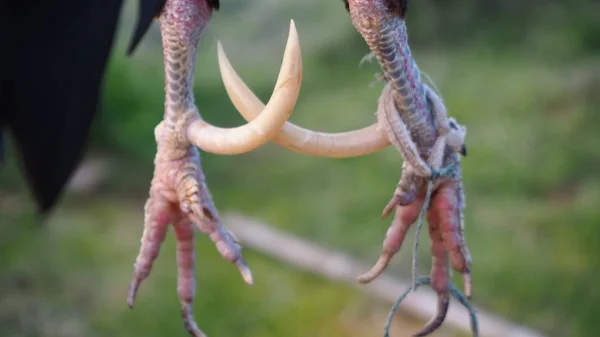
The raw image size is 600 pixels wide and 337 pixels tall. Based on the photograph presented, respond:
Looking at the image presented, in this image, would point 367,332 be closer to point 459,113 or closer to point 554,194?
point 554,194

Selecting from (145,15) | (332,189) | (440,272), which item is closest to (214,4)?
(145,15)

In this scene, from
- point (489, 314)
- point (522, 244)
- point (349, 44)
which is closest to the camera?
point (489, 314)

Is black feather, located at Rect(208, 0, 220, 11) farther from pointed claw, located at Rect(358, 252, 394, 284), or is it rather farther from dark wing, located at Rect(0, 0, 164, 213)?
pointed claw, located at Rect(358, 252, 394, 284)

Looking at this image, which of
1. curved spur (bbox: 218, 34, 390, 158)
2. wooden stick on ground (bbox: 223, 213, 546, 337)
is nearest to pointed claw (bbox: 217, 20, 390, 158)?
curved spur (bbox: 218, 34, 390, 158)

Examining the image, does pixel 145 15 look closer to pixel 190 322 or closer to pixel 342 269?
pixel 190 322

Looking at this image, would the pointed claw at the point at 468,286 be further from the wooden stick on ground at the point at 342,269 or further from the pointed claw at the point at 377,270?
the wooden stick on ground at the point at 342,269

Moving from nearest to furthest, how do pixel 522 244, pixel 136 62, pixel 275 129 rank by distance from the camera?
pixel 275 129 < pixel 522 244 < pixel 136 62

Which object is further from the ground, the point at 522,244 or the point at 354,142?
the point at 354,142

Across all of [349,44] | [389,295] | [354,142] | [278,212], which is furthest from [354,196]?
[354,142]
